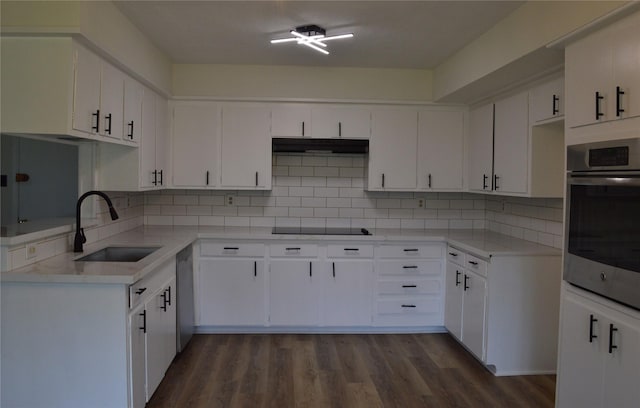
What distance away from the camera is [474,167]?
405cm

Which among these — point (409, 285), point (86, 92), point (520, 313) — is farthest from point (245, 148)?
point (520, 313)

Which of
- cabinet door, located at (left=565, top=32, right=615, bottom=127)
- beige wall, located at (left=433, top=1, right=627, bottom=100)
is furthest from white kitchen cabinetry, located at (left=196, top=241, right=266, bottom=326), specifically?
cabinet door, located at (left=565, top=32, right=615, bottom=127)

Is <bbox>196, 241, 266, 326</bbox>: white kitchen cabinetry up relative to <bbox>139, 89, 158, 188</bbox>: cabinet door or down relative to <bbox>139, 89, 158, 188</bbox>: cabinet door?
down

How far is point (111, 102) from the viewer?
2795 mm

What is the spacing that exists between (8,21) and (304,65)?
2.37m

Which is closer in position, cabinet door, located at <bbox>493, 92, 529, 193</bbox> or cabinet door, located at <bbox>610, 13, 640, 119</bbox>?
cabinet door, located at <bbox>610, 13, 640, 119</bbox>

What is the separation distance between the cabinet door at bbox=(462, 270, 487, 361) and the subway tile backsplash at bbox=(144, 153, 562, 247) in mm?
1116

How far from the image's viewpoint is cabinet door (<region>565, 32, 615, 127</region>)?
200 centimetres

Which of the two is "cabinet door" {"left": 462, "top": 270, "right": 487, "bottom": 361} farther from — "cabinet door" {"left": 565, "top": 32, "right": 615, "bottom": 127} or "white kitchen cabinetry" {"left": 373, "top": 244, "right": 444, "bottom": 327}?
"cabinet door" {"left": 565, "top": 32, "right": 615, "bottom": 127}

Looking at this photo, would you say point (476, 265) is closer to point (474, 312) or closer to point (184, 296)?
point (474, 312)

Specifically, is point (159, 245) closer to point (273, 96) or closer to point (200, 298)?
point (200, 298)

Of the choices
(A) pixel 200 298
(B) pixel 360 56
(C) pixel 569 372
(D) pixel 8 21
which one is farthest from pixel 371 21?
(A) pixel 200 298

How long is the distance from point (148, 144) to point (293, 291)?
5.90ft

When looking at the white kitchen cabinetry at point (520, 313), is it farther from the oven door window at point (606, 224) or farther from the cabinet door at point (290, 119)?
the cabinet door at point (290, 119)
